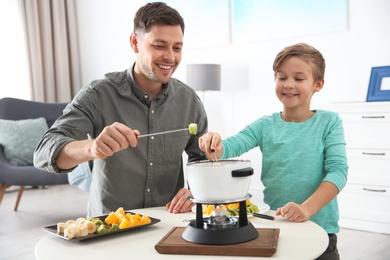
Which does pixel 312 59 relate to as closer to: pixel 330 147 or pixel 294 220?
pixel 330 147

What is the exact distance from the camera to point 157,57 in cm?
174

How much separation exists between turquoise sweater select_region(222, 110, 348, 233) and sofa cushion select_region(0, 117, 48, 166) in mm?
3149

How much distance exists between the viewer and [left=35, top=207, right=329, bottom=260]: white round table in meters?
1.04

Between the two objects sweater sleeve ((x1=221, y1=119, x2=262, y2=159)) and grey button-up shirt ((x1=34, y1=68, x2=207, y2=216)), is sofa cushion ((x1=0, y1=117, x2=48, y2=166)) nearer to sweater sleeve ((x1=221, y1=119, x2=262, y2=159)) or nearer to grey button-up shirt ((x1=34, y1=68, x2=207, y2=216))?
grey button-up shirt ((x1=34, y1=68, x2=207, y2=216))

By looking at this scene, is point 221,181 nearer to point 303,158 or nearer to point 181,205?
point 181,205

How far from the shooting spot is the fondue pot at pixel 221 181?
104 cm

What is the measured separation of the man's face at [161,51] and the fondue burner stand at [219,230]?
75 cm

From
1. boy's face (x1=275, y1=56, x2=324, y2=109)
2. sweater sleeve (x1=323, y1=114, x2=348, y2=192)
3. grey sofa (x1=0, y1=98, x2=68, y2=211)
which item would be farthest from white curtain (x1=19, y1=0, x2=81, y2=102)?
sweater sleeve (x1=323, y1=114, x2=348, y2=192)

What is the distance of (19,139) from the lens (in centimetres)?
439

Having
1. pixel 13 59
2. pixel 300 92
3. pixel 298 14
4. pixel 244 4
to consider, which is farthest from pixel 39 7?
pixel 300 92

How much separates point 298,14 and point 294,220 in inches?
132

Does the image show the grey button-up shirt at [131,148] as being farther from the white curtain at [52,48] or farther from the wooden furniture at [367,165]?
the white curtain at [52,48]

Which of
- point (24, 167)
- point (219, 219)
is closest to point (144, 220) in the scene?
point (219, 219)

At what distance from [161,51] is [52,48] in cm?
503
